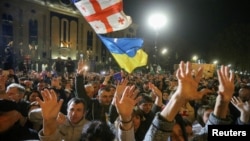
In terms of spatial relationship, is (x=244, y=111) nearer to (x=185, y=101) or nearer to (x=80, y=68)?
(x=185, y=101)

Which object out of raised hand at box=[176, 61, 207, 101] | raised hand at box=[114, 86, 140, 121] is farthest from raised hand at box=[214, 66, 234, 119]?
raised hand at box=[114, 86, 140, 121]

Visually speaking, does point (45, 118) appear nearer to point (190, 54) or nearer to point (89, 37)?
point (89, 37)

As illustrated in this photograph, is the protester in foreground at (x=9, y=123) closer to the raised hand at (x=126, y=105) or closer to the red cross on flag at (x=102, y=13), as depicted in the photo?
the raised hand at (x=126, y=105)

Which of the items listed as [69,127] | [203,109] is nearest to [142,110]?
[203,109]

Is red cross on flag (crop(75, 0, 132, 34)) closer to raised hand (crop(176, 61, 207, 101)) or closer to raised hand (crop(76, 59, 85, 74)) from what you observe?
raised hand (crop(76, 59, 85, 74))

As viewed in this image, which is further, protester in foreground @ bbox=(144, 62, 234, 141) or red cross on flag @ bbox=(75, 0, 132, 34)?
red cross on flag @ bbox=(75, 0, 132, 34)

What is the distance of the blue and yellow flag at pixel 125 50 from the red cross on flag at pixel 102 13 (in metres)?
0.35

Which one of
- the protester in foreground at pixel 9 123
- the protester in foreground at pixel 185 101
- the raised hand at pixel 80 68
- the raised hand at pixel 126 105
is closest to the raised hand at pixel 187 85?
the protester in foreground at pixel 185 101

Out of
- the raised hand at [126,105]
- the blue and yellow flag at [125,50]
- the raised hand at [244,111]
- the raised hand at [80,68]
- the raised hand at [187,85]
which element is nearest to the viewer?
the raised hand at [187,85]

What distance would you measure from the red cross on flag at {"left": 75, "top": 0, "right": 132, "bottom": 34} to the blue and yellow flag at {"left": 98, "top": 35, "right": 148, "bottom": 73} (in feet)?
1.16

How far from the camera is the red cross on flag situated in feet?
25.7

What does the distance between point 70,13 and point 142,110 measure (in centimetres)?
5099

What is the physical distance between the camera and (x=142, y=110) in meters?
5.80

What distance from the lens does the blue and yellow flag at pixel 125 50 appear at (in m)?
8.29
